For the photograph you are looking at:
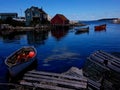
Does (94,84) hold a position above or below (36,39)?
above

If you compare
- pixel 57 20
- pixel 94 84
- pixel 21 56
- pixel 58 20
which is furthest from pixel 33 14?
pixel 94 84

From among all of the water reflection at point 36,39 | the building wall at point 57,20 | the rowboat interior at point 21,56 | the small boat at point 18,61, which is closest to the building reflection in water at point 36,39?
the water reflection at point 36,39

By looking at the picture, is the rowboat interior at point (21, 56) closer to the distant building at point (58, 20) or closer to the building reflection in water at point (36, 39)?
the building reflection in water at point (36, 39)

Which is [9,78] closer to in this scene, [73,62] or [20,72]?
[20,72]

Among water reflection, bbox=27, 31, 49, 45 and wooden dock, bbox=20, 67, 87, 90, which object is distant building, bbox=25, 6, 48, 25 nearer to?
water reflection, bbox=27, 31, 49, 45

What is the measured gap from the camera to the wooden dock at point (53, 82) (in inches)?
417

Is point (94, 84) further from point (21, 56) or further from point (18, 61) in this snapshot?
point (21, 56)

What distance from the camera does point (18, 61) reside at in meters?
22.0

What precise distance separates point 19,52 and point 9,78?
6.04 m

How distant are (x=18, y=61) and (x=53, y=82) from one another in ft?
38.8

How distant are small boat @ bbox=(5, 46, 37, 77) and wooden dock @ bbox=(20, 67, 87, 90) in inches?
310

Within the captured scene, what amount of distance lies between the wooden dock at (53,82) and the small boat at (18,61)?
25.9 feet

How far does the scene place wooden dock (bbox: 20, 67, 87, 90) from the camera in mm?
10581

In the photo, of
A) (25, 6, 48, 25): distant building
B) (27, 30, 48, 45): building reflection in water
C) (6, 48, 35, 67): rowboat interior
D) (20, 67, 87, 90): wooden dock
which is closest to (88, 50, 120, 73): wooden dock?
(20, 67, 87, 90): wooden dock
